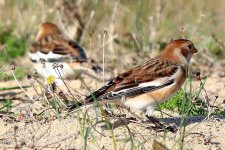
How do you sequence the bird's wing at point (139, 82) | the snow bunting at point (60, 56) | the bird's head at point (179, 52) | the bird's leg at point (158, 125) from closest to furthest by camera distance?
the bird's leg at point (158, 125), the bird's wing at point (139, 82), the bird's head at point (179, 52), the snow bunting at point (60, 56)

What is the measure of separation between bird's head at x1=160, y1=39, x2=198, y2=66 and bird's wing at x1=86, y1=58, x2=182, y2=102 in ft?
0.78

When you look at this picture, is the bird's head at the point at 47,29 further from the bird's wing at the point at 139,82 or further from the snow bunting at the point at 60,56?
the bird's wing at the point at 139,82

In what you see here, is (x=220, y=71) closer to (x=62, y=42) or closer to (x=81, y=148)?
(x=62, y=42)

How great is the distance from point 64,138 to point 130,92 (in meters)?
0.80

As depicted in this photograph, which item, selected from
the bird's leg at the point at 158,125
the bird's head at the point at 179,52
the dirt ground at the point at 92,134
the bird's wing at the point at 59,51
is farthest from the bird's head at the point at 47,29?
the bird's leg at the point at 158,125

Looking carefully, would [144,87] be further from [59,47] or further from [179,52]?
[59,47]

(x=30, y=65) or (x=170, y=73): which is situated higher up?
(x=30, y=65)

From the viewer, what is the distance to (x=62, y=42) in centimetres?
954

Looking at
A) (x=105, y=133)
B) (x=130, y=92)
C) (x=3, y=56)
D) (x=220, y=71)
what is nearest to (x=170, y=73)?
(x=130, y=92)

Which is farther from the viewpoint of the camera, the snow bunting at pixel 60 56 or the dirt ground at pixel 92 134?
the snow bunting at pixel 60 56

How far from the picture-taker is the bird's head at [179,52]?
643 cm

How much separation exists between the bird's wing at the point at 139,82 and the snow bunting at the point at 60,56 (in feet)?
9.03

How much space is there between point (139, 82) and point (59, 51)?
355cm

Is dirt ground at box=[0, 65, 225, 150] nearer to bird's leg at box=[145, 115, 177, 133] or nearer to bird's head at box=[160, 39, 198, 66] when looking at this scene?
bird's leg at box=[145, 115, 177, 133]
